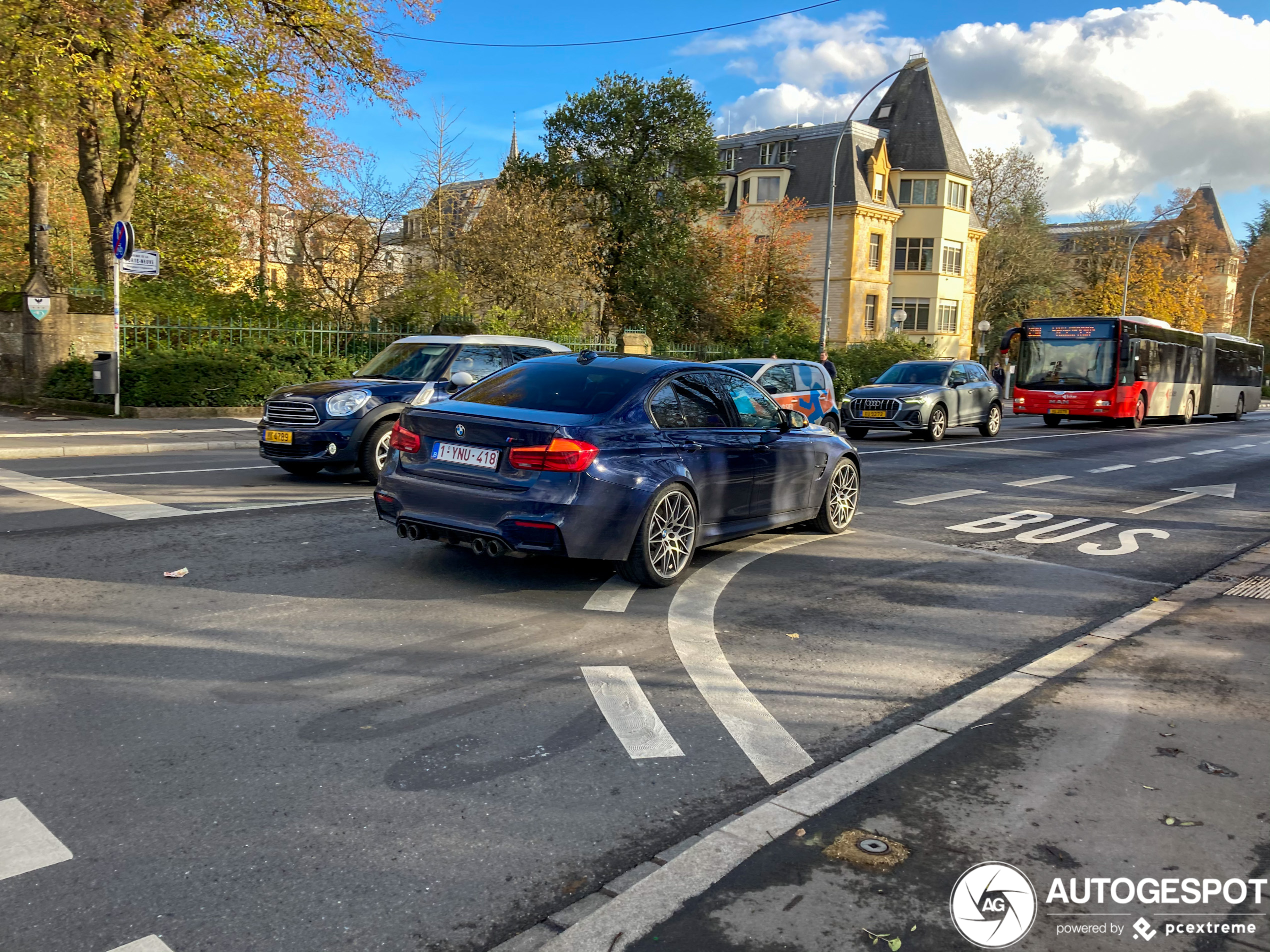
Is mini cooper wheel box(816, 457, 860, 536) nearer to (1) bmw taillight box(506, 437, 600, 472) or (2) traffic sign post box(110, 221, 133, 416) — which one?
(1) bmw taillight box(506, 437, 600, 472)

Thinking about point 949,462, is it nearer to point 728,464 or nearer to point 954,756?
point 728,464

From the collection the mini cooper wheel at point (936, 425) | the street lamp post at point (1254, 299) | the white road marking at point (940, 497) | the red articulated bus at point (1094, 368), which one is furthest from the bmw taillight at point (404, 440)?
the street lamp post at point (1254, 299)

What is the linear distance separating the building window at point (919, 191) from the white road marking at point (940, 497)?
163 feet

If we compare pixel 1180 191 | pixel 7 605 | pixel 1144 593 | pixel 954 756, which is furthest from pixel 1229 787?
pixel 1180 191

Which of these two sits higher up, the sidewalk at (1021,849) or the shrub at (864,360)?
the shrub at (864,360)

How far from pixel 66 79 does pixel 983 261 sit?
5840 centimetres

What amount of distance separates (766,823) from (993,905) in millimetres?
754

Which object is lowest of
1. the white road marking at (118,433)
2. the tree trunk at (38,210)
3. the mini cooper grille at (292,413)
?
the white road marking at (118,433)

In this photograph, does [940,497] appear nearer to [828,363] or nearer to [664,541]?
[664,541]

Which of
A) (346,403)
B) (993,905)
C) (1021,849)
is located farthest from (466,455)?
(346,403)

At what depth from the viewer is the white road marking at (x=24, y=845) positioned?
2930mm

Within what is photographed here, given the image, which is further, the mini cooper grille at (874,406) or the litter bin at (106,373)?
the mini cooper grille at (874,406)

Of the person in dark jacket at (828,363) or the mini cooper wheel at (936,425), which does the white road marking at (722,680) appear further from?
the person in dark jacket at (828,363)

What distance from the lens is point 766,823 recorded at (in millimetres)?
3422
